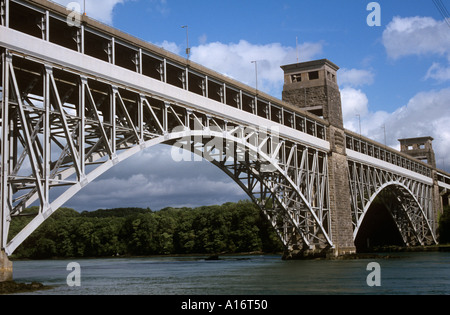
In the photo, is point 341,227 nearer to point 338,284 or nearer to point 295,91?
point 295,91

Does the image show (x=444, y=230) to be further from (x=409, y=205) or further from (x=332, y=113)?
(x=332, y=113)

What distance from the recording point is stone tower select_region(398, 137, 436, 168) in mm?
85000

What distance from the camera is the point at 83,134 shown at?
72.4ft

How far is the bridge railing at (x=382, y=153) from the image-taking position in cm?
5334

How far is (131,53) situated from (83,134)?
22.6 ft

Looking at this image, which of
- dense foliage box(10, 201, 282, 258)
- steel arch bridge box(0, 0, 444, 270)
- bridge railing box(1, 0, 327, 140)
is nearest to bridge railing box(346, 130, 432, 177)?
steel arch bridge box(0, 0, 444, 270)

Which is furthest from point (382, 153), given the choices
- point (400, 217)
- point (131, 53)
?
point (131, 53)

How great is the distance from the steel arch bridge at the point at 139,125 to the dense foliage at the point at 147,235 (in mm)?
37509

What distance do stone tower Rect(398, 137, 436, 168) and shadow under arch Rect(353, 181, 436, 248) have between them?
38.3 feet

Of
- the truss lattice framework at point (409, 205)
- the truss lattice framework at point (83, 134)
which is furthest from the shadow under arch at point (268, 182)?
the truss lattice framework at point (409, 205)

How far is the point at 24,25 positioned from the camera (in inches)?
919

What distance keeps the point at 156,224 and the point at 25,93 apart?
258ft

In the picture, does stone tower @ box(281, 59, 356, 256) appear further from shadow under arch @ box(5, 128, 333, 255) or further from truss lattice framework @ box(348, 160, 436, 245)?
truss lattice framework @ box(348, 160, 436, 245)

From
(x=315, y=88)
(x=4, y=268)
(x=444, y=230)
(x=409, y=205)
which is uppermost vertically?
(x=315, y=88)
